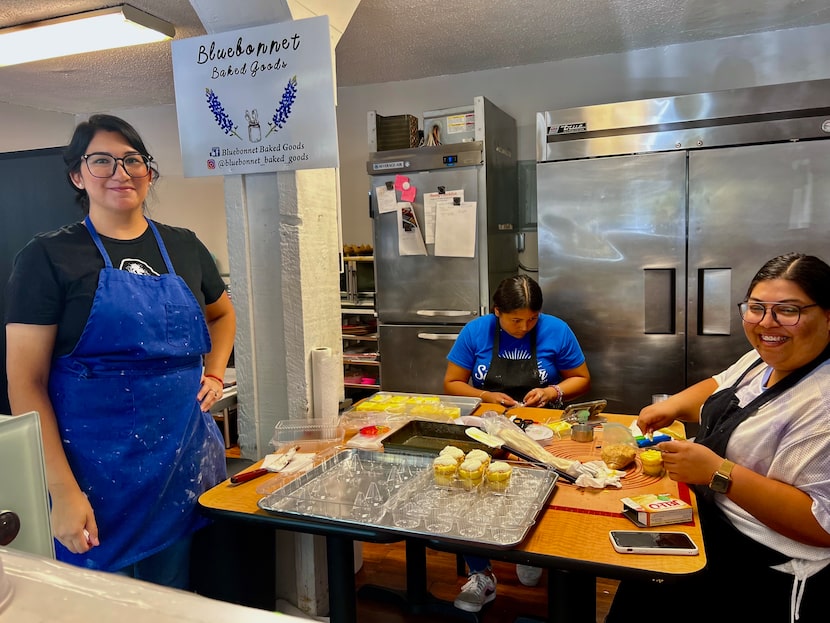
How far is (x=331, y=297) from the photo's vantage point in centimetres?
224

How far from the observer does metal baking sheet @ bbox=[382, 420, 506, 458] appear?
178 cm

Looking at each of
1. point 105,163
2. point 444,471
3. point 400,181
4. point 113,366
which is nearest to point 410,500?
point 444,471

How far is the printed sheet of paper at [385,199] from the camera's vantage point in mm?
3732

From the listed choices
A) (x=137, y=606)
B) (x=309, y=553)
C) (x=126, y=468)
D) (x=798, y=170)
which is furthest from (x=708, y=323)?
(x=137, y=606)

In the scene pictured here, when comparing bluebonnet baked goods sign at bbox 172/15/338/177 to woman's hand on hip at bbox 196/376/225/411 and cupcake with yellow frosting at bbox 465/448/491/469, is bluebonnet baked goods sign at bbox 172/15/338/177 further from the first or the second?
cupcake with yellow frosting at bbox 465/448/491/469

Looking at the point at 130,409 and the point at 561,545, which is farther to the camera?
the point at 130,409

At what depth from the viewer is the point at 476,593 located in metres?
2.26

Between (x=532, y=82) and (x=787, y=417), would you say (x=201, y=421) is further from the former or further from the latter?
(x=532, y=82)

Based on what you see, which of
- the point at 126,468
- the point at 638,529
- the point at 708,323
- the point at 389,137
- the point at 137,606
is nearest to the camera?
the point at 137,606

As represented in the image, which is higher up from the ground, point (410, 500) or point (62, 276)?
point (62, 276)

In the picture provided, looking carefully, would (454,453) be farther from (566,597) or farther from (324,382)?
(324,382)

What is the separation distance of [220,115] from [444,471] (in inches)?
52.5

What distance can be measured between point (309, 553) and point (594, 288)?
2.05 metres

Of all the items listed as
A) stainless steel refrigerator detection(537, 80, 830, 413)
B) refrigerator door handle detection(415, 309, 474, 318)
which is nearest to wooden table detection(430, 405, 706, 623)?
stainless steel refrigerator detection(537, 80, 830, 413)
